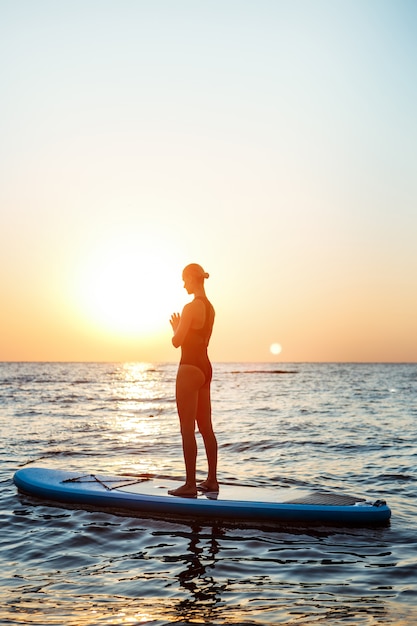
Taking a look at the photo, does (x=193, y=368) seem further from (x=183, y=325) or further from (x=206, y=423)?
(x=206, y=423)

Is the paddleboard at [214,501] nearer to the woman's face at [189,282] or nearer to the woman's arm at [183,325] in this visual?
the woman's arm at [183,325]

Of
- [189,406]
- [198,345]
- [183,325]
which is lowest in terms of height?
[189,406]

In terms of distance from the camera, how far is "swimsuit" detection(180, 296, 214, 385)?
24.1 feet

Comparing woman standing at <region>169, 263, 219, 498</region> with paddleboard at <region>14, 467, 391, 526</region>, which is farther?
woman standing at <region>169, 263, 219, 498</region>

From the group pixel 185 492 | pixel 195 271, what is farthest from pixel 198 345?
pixel 185 492

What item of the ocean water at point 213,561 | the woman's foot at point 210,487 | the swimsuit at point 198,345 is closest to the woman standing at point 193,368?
the swimsuit at point 198,345

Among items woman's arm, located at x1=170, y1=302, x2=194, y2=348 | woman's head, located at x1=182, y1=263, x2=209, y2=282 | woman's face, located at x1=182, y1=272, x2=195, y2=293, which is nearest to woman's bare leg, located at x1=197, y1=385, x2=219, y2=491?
woman's arm, located at x1=170, y1=302, x2=194, y2=348

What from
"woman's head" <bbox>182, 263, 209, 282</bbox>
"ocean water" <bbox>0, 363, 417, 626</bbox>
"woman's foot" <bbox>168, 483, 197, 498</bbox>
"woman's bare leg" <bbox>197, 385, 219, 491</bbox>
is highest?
"woman's head" <bbox>182, 263, 209, 282</bbox>

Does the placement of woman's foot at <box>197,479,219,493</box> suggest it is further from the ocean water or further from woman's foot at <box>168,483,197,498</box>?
the ocean water

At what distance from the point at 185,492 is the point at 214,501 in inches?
19.7

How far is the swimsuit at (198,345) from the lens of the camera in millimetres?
7359

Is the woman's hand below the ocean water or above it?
above

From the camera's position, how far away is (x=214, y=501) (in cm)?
703

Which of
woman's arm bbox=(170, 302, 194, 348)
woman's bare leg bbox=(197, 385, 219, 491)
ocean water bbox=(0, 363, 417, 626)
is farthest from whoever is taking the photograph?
woman's bare leg bbox=(197, 385, 219, 491)
